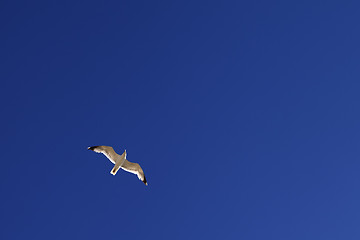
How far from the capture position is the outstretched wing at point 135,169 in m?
52.8

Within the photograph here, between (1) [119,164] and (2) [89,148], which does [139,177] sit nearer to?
(1) [119,164]

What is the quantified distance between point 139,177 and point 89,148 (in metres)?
7.99

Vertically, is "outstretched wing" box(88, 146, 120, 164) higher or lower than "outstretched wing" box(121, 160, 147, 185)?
lower

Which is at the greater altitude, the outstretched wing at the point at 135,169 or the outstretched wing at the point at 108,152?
the outstretched wing at the point at 135,169

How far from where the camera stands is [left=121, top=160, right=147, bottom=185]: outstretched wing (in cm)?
5281

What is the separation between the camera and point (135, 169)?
53.3 m

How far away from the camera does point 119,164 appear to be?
51094mm

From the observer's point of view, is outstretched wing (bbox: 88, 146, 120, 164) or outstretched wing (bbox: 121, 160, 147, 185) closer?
outstretched wing (bbox: 88, 146, 120, 164)

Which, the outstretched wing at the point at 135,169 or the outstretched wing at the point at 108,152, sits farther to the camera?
the outstretched wing at the point at 135,169

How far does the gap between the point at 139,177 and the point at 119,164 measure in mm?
3871

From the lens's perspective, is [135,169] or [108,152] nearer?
[108,152]

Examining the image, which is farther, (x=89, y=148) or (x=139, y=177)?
(x=139, y=177)

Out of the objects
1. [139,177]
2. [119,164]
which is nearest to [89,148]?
[119,164]

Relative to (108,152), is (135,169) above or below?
above
